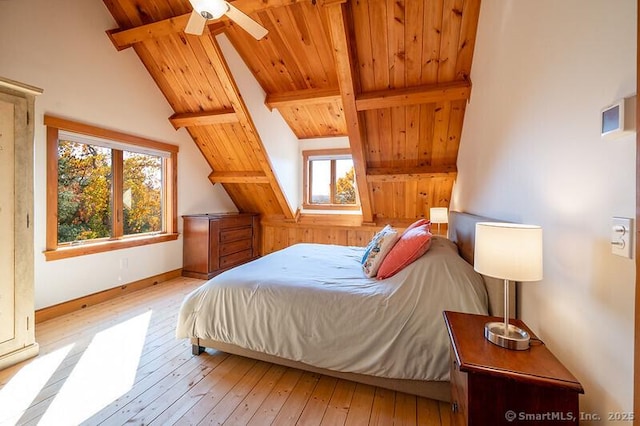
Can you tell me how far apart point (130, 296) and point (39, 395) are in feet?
5.92

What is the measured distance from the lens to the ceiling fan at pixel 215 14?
74.4 inches

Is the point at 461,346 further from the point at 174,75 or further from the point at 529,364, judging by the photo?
the point at 174,75

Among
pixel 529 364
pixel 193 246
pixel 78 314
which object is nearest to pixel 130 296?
pixel 78 314

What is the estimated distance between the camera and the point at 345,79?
286cm

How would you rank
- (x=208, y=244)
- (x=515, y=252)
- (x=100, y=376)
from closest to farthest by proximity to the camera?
(x=515, y=252)
(x=100, y=376)
(x=208, y=244)

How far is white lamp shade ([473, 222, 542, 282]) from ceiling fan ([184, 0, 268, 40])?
7.00 ft

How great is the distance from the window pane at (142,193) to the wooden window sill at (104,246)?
0.53 ft

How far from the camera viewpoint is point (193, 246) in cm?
425

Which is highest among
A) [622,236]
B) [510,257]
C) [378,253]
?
[622,236]

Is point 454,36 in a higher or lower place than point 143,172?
higher

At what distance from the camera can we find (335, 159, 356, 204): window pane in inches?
193

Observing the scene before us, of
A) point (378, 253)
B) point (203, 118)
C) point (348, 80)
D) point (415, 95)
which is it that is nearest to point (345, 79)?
point (348, 80)

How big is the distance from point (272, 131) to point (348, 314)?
10.4 ft

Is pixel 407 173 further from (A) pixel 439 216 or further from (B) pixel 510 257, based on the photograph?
(B) pixel 510 257
